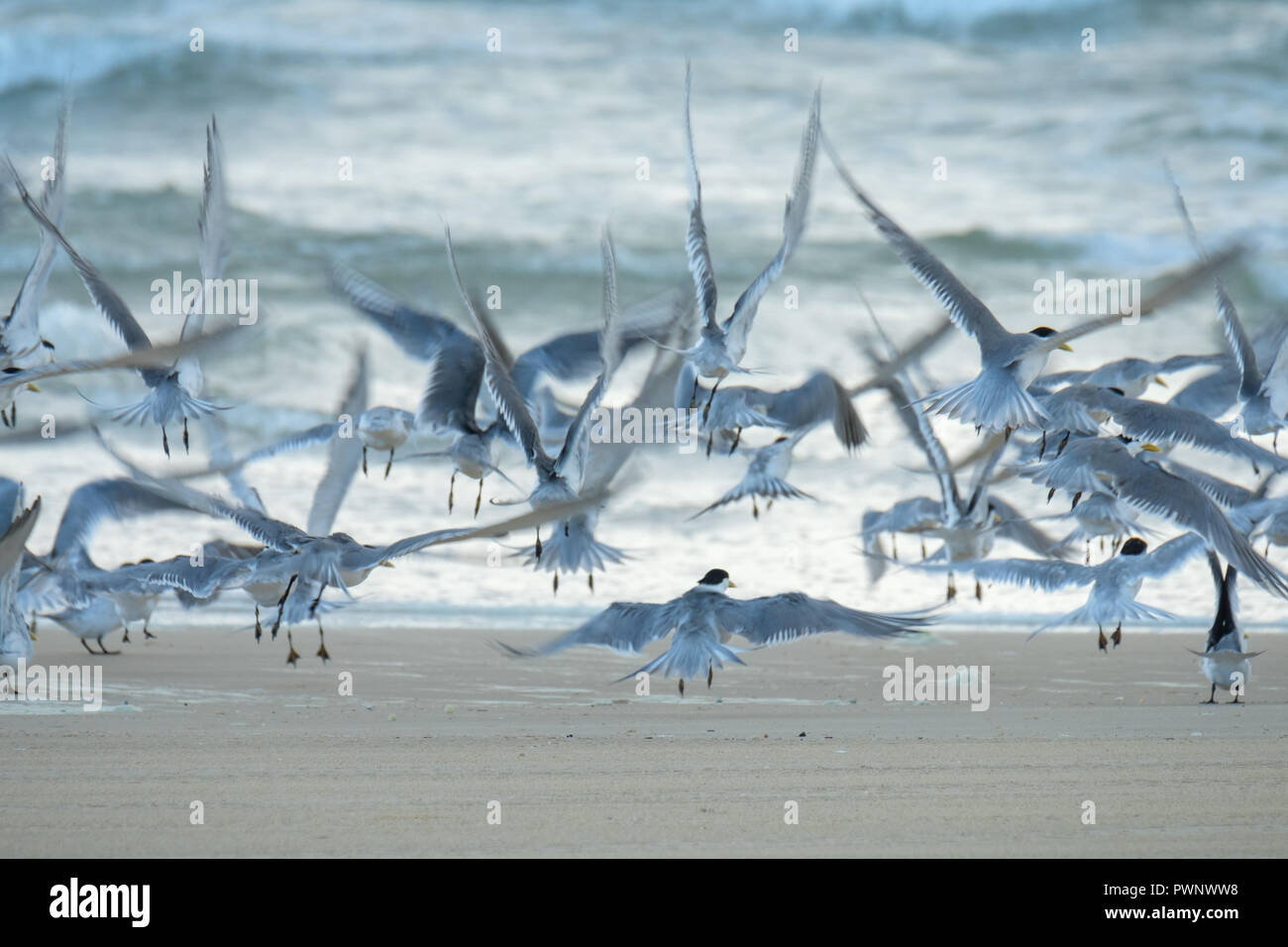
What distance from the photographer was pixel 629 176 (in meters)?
29.8

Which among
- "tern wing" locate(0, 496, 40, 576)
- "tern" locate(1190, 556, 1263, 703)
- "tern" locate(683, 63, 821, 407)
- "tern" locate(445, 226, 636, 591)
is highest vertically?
"tern" locate(683, 63, 821, 407)

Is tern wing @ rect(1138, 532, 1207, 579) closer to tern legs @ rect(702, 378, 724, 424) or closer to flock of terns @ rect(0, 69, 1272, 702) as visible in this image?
flock of terns @ rect(0, 69, 1272, 702)

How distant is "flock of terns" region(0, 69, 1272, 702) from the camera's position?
8.27 metres

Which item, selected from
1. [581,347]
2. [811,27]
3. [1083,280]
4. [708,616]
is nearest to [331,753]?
[708,616]

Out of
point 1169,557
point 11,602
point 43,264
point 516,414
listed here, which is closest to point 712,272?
point 516,414

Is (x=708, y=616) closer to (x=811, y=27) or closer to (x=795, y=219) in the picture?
(x=795, y=219)

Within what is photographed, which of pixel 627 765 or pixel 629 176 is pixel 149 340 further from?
pixel 629 176

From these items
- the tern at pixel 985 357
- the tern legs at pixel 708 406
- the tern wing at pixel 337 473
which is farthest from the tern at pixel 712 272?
the tern wing at pixel 337 473

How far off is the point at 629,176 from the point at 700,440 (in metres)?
19.2

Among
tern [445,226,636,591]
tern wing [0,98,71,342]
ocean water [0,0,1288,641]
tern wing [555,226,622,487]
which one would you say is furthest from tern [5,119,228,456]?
ocean water [0,0,1288,641]

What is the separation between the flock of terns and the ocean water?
4062 mm

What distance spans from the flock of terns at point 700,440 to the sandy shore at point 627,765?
1.74 feet
